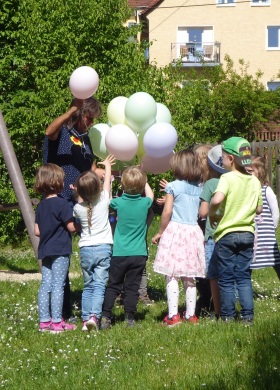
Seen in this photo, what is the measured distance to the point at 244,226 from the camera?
6.95 m

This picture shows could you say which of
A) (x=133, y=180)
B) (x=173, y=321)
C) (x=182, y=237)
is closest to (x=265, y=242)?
(x=182, y=237)

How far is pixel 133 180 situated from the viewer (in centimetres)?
732

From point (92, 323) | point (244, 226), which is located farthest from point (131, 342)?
point (244, 226)

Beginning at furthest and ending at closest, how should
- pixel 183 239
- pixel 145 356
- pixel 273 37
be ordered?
pixel 273 37 → pixel 183 239 → pixel 145 356

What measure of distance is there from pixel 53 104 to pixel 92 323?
9.53 meters

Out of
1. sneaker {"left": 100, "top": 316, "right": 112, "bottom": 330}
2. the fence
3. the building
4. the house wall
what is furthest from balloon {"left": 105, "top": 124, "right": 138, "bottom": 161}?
the house wall

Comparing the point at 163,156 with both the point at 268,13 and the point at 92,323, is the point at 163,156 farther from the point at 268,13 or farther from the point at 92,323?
the point at 268,13

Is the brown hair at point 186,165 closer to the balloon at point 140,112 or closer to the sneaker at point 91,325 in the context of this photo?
the balloon at point 140,112

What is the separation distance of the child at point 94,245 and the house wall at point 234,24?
110 feet

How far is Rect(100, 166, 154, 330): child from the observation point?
7.39 m

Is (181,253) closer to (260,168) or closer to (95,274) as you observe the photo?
(95,274)

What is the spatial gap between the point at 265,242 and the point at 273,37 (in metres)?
34.0

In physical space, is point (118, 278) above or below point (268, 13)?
below

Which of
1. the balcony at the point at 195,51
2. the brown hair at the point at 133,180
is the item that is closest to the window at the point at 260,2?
the balcony at the point at 195,51
